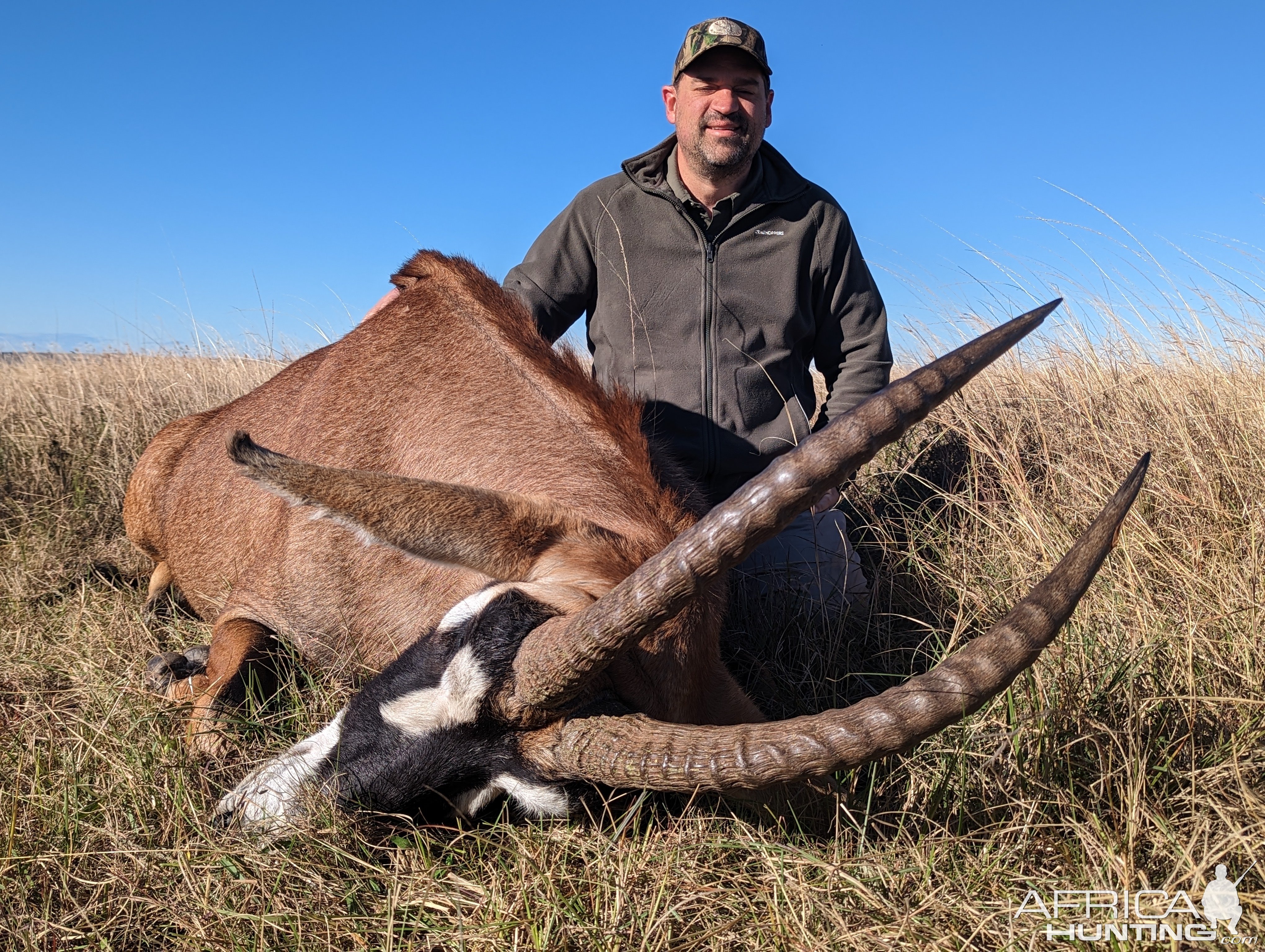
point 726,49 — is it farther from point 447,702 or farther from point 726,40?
point 447,702

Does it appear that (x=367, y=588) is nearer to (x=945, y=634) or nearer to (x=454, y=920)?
(x=454, y=920)

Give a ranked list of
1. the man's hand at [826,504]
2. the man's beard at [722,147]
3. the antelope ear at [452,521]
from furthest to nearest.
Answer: the man's beard at [722,147] → the man's hand at [826,504] → the antelope ear at [452,521]

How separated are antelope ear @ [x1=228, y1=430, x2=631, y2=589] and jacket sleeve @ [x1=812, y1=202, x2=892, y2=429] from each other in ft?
8.61

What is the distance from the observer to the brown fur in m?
2.71

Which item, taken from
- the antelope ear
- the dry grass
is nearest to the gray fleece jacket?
the dry grass

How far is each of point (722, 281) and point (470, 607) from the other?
9.65ft

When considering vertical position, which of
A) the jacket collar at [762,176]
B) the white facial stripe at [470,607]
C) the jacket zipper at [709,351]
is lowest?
the white facial stripe at [470,607]

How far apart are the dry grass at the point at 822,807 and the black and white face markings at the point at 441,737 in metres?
0.12

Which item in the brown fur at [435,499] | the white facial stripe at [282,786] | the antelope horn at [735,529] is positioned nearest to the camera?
the antelope horn at [735,529]

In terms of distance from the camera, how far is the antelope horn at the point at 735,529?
2.05 metres

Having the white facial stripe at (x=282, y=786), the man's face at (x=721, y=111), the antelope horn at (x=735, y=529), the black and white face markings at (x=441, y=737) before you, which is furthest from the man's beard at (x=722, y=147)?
the white facial stripe at (x=282, y=786)

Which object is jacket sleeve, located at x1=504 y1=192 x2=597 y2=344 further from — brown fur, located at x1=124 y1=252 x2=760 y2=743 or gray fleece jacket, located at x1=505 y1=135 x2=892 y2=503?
brown fur, located at x1=124 y1=252 x2=760 y2=743

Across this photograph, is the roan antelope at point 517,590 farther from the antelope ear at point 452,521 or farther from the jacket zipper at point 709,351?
the jacket zipper at point 709,351

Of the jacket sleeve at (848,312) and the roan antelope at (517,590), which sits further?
the jacket sleeve at (848,312)
